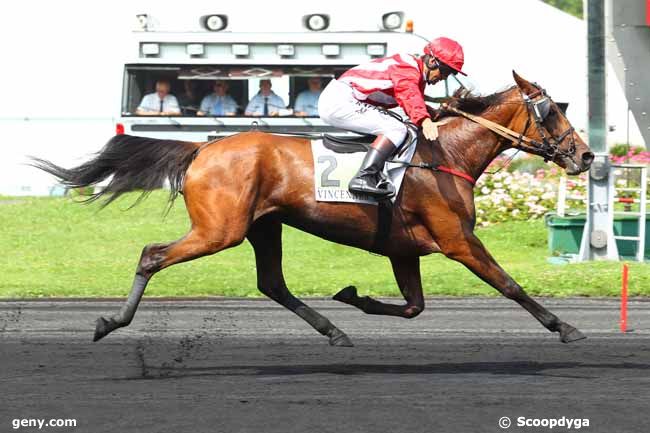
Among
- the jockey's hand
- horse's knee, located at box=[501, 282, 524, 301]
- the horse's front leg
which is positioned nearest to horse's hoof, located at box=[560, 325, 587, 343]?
the horse's front leg

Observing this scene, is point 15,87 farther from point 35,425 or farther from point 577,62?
point 35,425

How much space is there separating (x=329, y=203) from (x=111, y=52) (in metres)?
18.4

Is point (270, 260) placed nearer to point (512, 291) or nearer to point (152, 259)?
point (152, 259)

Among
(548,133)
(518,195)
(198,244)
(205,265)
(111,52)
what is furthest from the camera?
(111,52)

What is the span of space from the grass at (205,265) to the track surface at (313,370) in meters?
1.05

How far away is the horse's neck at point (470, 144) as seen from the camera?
30.4 feet

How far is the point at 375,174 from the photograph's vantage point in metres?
8.95

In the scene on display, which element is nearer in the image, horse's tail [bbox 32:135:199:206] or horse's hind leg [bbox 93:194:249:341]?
horse's hind leg [bbox 93:194:249:341]

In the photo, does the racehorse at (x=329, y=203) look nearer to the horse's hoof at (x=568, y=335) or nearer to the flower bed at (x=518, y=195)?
the horse's hoof at (x=568, y=335)

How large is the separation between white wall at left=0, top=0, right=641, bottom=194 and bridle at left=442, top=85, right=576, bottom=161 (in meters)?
15.5

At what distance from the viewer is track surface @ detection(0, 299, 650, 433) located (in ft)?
23.2

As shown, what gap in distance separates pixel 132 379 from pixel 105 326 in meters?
0.64

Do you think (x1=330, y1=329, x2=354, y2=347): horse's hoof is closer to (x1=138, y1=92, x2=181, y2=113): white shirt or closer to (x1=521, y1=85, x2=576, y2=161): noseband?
(x1=521, y1=85, x2=576, y2=161): noseband

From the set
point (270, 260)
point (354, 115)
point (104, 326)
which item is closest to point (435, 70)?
point (354, 115)
